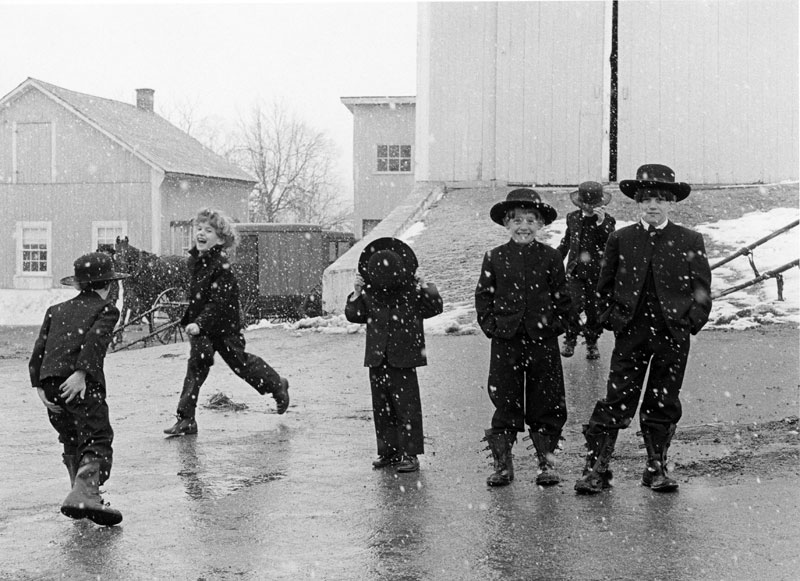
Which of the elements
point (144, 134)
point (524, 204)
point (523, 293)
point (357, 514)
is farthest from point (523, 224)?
point (144, 134)

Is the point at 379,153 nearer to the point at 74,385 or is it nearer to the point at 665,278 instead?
the point at 665,278

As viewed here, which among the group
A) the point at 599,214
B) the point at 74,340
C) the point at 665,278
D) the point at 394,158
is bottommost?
the point at 74,340

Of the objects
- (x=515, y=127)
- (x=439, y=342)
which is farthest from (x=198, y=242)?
(x=515, y=127)

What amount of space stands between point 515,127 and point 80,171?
18.1 m

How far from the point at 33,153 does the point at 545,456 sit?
31124mm

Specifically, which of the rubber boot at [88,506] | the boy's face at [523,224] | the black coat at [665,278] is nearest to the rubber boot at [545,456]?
the black coat at [665,278]

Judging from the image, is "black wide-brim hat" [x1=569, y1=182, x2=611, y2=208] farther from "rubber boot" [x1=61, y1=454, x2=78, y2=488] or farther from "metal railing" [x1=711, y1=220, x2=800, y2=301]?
"rubber boot" [x1=61, y1=454, x2=78, y2=488]

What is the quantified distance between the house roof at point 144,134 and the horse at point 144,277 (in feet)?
31.8

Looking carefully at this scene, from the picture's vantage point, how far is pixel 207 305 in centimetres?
805

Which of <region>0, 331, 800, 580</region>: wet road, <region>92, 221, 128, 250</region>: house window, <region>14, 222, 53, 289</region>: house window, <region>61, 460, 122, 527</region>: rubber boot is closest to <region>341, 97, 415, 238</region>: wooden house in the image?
<region>92, 221, 128, 250</region>: house window

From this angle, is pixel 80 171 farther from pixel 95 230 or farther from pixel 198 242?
pixel 198 242

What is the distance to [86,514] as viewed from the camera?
17.7 ft

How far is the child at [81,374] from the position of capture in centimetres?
563

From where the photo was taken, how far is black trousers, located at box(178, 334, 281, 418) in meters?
8.08
